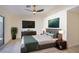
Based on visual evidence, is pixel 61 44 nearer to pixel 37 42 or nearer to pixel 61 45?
pixel 61 45

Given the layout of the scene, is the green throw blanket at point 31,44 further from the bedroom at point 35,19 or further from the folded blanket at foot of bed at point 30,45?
the bedroom at point 35,19

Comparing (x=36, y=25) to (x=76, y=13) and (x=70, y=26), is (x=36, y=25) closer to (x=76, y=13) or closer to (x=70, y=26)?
(x=70, y=26)

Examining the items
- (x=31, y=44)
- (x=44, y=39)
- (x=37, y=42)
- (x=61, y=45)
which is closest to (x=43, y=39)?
(x=44, y=39)

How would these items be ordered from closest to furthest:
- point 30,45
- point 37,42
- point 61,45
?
1. point 30,45
2. point 37,42
3. point 61,45

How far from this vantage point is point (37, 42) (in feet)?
6.21

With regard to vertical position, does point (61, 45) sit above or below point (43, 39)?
below

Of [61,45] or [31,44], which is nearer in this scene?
[31,44]

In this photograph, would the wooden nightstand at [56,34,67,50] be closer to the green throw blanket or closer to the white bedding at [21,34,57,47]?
the white bedding at [21,34,57,47]

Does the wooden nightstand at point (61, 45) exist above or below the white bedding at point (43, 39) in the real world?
below

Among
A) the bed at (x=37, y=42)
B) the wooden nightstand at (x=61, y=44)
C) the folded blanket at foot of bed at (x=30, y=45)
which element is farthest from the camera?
the wooden nightstand at (x=61, y=44)

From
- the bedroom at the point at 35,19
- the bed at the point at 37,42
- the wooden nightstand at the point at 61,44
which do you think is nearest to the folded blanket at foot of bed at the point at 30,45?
the bed at the point at 37,42

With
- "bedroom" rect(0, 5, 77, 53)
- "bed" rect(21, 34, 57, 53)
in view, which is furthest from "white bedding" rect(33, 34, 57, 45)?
"bedroom" rect(0, 5, 77, 53)

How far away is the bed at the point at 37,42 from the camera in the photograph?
5.80ft
